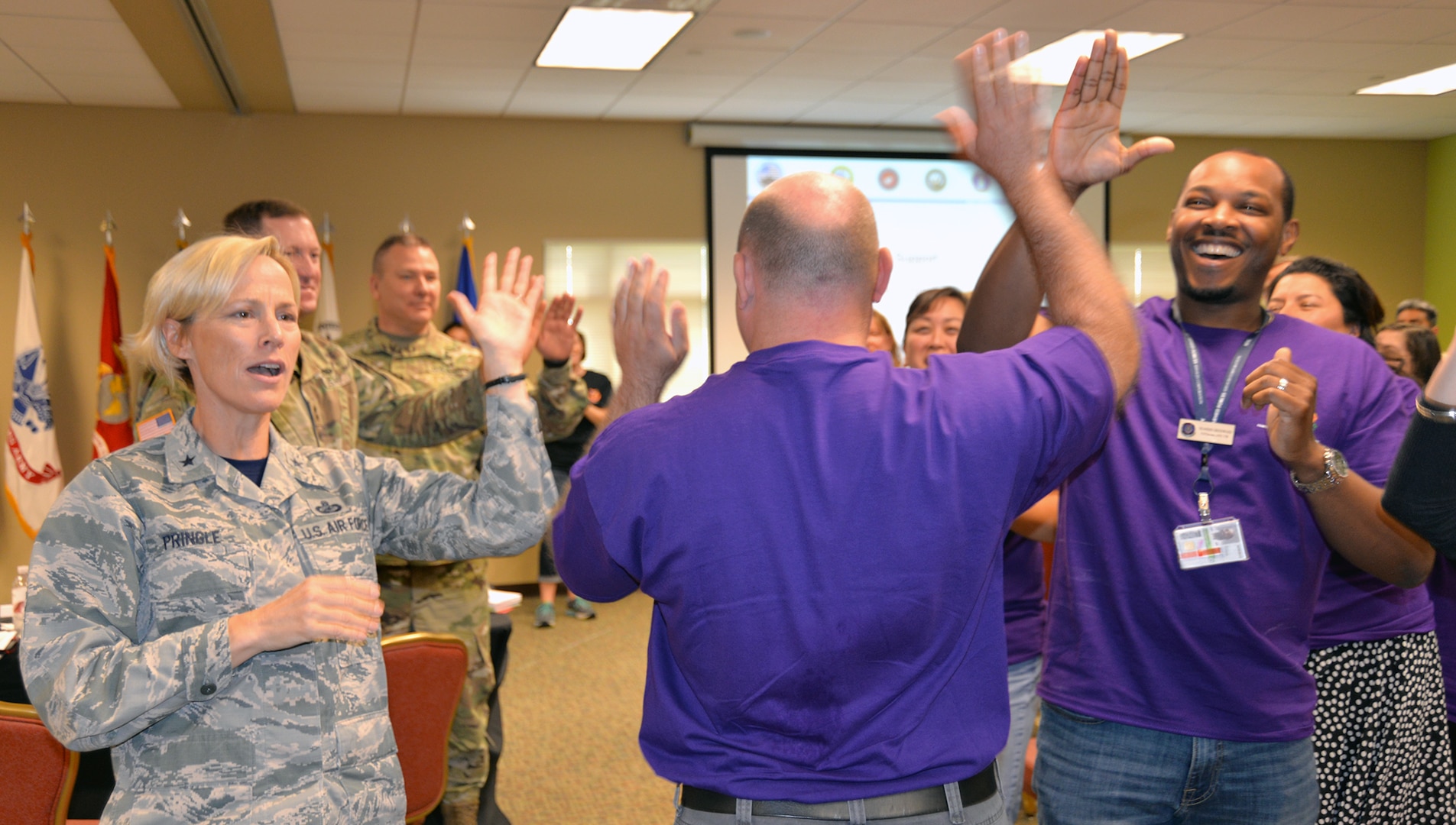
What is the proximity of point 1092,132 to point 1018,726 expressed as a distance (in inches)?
62.4

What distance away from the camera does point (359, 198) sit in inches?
303

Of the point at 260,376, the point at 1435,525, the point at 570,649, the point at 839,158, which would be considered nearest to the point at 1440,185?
the point at 839,158

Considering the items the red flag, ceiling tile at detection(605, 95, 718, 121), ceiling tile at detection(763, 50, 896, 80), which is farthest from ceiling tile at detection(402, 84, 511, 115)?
the red flag

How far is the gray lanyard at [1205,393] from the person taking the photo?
6.00ft

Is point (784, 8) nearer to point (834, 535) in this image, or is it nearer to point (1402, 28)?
point (1402, 28)

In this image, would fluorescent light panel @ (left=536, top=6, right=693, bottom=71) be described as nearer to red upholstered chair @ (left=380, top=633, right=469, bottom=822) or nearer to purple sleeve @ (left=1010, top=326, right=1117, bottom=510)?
red upholstered chair @ (left=380, top=633, right=469, bottom=822)

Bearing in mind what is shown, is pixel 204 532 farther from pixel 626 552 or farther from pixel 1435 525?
pixel 1435 525

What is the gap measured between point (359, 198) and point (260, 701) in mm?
6770

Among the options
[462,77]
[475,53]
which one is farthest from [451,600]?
[462,77]

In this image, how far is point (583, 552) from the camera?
1.36 metres

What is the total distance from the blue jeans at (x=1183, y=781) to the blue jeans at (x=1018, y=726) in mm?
619

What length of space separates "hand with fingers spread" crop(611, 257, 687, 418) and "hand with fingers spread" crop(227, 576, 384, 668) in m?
0.46

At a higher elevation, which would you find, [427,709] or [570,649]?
[427,709]

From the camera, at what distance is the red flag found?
6410mm
